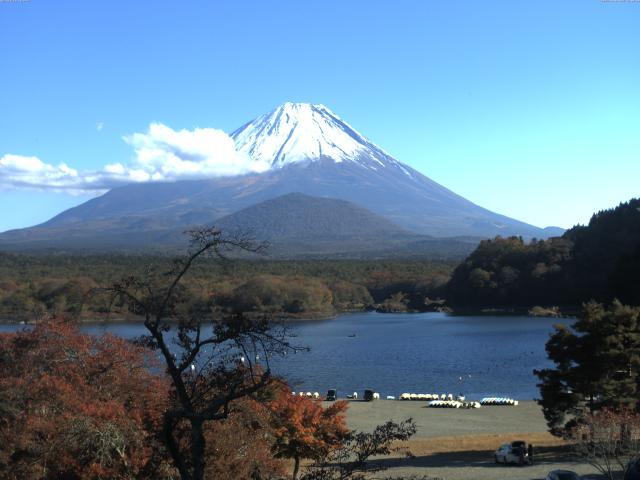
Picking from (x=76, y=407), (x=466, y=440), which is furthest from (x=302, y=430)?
(x=466, y=440)

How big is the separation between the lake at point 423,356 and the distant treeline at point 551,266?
21.3 ft

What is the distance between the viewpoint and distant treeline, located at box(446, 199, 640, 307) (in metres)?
59.2

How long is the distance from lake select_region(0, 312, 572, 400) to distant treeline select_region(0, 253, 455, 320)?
522 centimetres

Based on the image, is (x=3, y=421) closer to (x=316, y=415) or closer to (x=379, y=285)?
(x=316, y=415)

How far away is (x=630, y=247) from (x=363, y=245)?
96035 millimetres

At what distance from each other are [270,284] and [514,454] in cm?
4871

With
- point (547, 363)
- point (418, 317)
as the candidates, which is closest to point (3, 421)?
point (547, 363)

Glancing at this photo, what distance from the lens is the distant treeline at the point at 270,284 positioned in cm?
5578

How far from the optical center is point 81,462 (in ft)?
24.6

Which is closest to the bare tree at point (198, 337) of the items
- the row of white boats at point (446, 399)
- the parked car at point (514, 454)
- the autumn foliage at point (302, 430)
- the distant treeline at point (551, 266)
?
Answer: the autumn foliage at point (302, 430)

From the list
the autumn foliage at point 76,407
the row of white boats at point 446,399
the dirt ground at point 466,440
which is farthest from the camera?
the row of white boats at point 446,399

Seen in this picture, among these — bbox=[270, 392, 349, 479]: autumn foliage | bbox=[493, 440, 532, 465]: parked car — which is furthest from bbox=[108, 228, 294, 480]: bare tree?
bbox=[493, 440, 532, 465]: parked car

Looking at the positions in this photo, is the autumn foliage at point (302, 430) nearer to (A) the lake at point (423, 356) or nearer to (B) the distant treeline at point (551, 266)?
(A) the lake at point (423, 356)

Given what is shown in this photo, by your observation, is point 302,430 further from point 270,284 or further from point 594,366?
point 270,284
